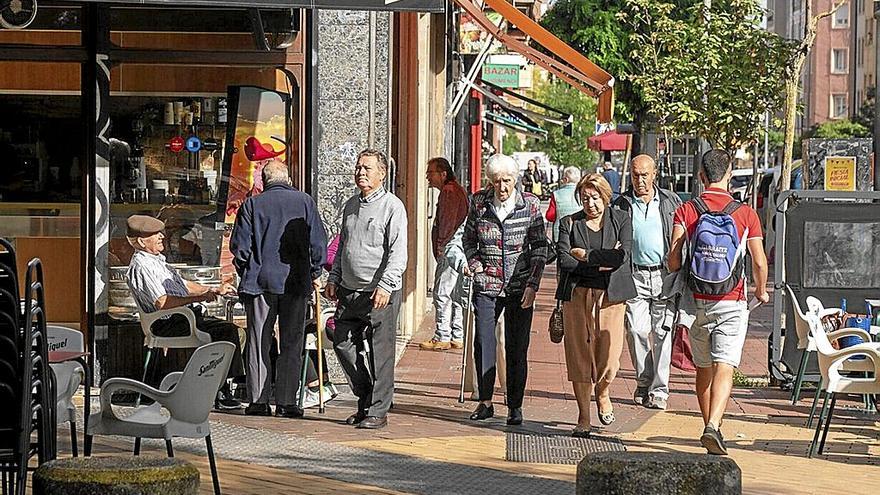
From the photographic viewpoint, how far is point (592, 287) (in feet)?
34.9

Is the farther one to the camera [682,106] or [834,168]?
[682,106]

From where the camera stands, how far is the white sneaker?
458 inches

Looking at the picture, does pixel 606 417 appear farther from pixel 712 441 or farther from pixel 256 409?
pixel 256 409

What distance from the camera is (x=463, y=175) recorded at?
29078mm

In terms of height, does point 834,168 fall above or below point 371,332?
above

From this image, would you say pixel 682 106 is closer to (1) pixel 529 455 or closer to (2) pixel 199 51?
(2) pixel 199 51

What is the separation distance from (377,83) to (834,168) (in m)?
4.23

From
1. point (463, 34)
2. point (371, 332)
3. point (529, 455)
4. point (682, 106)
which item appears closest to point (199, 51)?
point (371, 332)

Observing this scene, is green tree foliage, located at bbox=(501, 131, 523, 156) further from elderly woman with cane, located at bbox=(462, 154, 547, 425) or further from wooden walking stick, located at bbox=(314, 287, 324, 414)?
elderly woman with cane, located at bbox=(462, 154, 547, 425)

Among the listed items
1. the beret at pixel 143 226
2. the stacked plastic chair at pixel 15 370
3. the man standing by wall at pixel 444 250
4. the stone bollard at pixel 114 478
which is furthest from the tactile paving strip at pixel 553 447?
the stone bollard at pixel 114 478

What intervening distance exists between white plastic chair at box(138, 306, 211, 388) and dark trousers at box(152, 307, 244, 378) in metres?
0.04

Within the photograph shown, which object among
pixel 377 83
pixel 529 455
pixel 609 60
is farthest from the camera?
pixel 609 60

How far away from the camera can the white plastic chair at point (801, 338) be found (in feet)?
36.9

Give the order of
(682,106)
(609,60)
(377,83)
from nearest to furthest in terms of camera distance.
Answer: (377,83)
(682,106)
(609,60)
